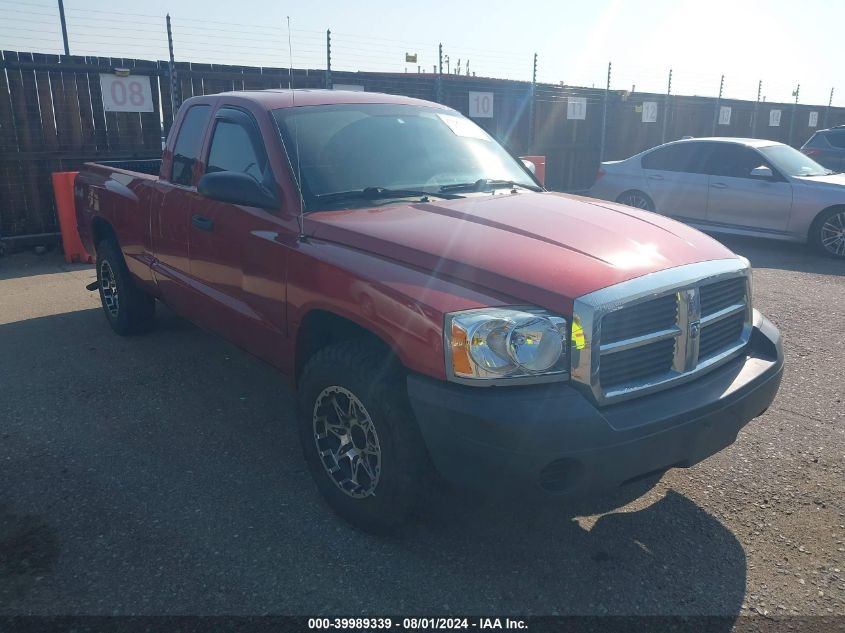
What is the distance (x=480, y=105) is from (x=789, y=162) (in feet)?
20.2

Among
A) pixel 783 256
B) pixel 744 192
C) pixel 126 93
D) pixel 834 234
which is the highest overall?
pixel 126 93

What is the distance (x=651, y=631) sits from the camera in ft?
8.50

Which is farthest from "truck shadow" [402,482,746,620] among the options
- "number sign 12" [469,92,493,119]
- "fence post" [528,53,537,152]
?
"fence post" [528,53,537,152]

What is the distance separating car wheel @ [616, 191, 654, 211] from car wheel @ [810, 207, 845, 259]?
2344mm

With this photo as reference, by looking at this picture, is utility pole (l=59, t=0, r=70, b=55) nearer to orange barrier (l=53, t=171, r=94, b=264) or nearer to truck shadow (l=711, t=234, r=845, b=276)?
orange barrier (l=53, t=171, r=94, b=264)

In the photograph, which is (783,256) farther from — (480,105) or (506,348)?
(506,348)

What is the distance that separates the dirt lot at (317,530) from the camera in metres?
2.78

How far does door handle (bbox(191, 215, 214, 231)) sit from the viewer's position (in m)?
4.11

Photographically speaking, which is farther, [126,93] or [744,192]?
[126,93]

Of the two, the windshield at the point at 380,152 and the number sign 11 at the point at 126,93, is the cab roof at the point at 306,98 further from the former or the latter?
the number sign 11 at the point at 126,93

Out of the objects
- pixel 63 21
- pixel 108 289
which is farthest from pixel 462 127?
pixel 63 21

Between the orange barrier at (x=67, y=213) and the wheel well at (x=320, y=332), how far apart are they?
6914 millimetres

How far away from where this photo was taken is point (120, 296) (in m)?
5.83

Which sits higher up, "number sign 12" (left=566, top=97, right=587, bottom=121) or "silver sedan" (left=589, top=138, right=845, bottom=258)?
"number sign 12" (left=566, top=97, right=587, bottom=121)
